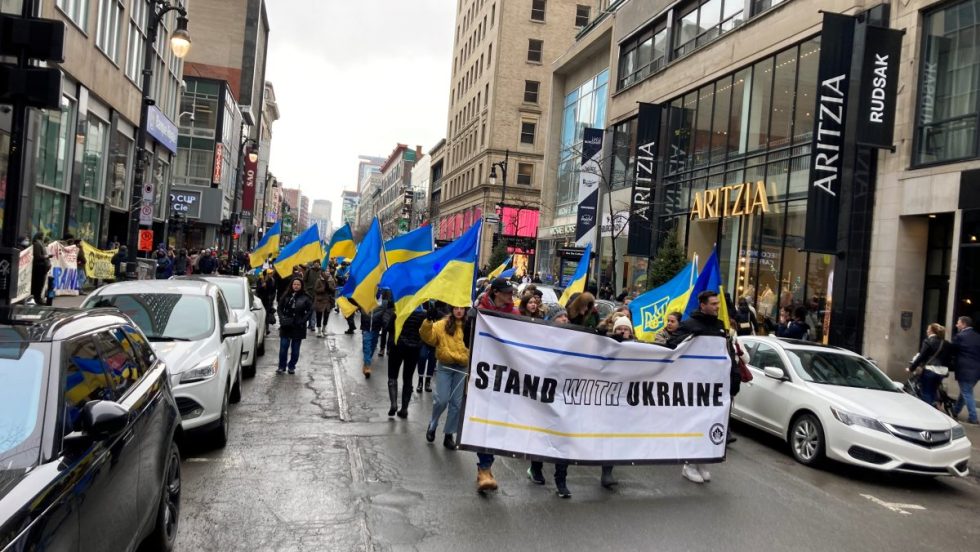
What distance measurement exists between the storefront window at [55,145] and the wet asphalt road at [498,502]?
52.6ft

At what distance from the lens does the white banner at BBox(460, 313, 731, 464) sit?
6.60 metres

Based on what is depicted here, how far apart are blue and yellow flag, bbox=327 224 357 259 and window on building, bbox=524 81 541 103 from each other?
159ft

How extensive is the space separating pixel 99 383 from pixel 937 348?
43.3 ft

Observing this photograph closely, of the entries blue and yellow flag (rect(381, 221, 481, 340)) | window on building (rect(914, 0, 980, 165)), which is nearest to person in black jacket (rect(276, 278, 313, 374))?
blue and yellow flag (rect(381, 221, 481, 340))

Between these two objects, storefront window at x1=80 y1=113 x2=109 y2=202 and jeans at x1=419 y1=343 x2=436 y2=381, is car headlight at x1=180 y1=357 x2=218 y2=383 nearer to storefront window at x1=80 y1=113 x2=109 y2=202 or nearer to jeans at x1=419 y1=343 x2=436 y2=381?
jeans at x1=419 y1=343 x2=436 y2=381

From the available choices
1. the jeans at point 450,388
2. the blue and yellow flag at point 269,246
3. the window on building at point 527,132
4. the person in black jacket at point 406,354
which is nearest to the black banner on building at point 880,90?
the person in black jacket at point 406,354

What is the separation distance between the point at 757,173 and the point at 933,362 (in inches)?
419

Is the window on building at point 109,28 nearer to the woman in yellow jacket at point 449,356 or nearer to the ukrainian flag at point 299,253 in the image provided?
the ukrainian flag at point 299,253

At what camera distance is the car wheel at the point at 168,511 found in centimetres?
460

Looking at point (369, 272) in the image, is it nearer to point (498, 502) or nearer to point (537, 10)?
point (498, 502)

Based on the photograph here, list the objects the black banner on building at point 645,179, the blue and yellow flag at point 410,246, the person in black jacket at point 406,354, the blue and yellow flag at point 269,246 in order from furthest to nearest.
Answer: the black banner on building at point 645,179 < the blue and yellow flag at point 269,246 < the blue and yellow flag at point 410,246 < the person in black jacket at point 406,354

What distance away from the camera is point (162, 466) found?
15.1 ft

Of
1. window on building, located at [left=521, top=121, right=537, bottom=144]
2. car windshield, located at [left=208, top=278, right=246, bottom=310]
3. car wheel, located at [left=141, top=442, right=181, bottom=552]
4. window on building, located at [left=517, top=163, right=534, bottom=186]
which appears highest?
window on building, located at [left=521, top=121, right=537, bottom=144]

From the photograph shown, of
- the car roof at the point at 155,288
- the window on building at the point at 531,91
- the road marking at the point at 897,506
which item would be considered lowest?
the road marking at the point at 897,506
